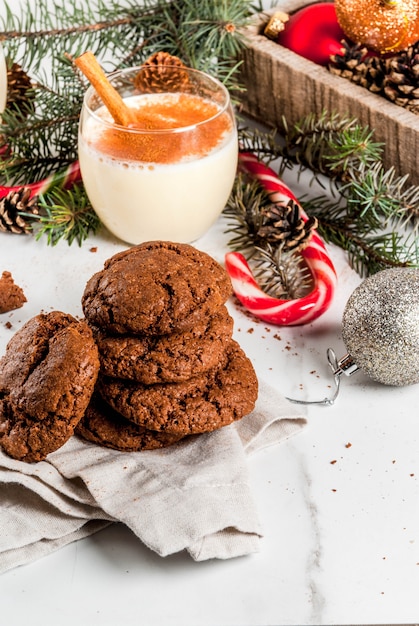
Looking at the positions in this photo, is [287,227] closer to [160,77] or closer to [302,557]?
[160,77]

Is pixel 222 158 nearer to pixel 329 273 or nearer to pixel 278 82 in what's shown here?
pixel 329 273

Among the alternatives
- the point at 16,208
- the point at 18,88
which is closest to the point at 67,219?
the point at 16,208

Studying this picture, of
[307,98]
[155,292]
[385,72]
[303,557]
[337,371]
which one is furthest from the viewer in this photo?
[307,98]

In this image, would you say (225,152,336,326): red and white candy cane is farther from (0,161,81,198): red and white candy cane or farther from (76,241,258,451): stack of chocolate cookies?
(0,161,81,198): red and white candy cane

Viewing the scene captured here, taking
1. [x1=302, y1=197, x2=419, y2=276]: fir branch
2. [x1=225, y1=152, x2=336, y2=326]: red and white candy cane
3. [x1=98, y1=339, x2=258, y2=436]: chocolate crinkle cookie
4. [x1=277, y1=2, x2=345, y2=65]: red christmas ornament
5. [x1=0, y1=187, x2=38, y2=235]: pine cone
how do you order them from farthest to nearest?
[x1=277, y1=2, x2=345, y2=65]: red christmas ornament
[x1=0, y1=187, x2=38, y2=235]: pine cone
[x1=302, y1=197, x2=419, y2=276]: fir branch
[x1=225, y1=152, x2=336, y2=326]: red and white candy cane
[x1=98, y1=339, x2=258, y2=436]: chocolate crinkle cookie

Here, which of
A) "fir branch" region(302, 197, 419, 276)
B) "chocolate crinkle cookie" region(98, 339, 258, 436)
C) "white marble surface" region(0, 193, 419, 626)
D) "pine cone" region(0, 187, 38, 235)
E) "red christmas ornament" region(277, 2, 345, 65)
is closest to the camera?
"white marble surface" region(0, 193, 419, 626)

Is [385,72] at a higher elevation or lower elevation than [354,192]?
higher

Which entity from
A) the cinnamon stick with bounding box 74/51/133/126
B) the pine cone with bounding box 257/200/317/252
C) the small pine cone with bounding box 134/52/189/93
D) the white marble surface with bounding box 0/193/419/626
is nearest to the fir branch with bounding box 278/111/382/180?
the pine cone with bounding box 257/200/317/252
